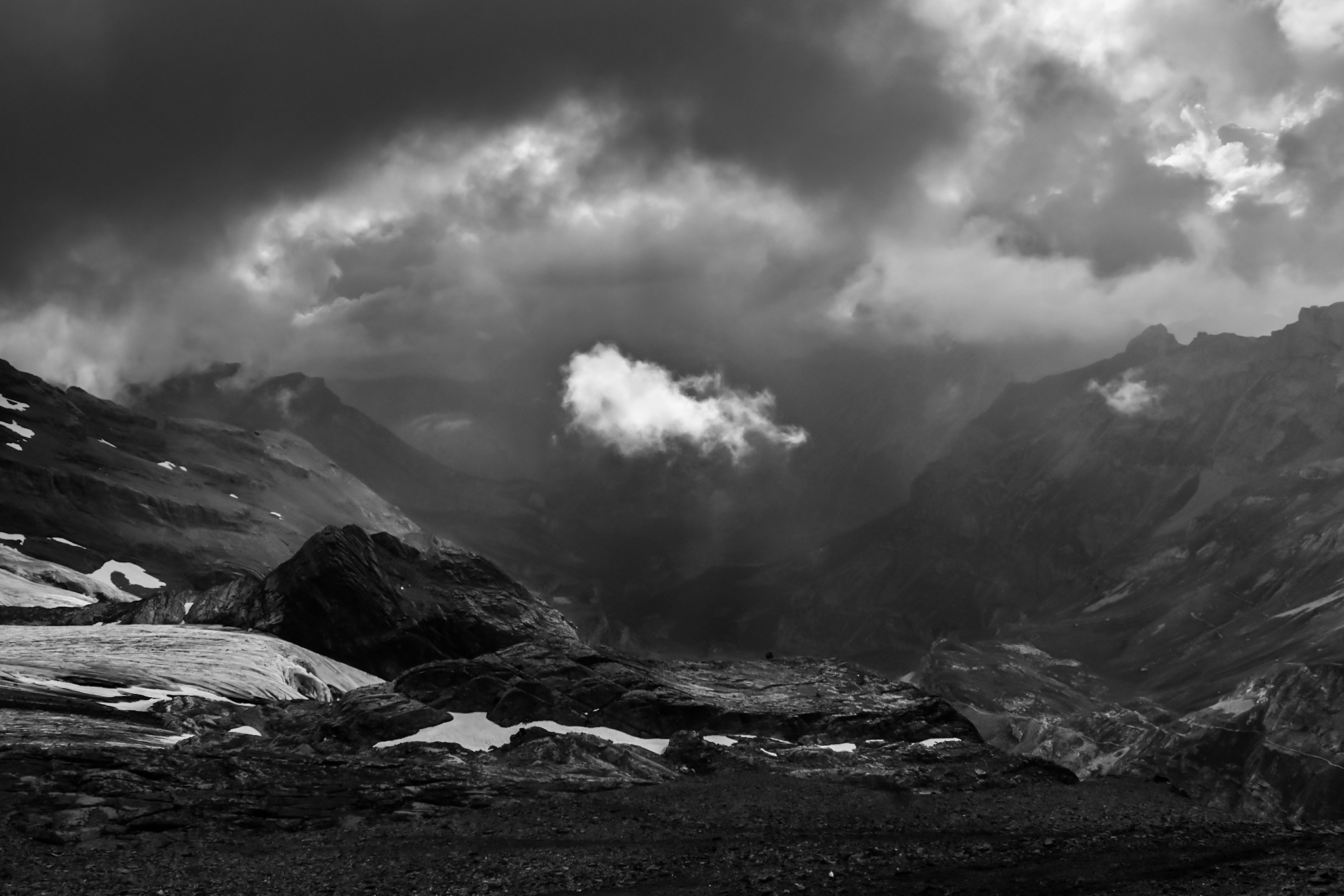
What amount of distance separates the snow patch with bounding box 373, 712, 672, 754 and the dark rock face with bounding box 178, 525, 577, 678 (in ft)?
161

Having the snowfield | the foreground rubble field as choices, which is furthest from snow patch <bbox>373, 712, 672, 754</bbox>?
the snowfield

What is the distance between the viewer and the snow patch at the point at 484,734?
106m

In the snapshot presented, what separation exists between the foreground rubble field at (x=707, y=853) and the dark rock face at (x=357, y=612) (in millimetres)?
87188

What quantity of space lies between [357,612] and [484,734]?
7440 cm

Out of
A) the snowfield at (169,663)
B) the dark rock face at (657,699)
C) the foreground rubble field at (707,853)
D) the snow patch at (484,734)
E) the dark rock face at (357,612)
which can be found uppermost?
the dark rock face at (357,612)

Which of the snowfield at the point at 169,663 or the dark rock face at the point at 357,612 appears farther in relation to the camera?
the dark rock face at the point at 357,612

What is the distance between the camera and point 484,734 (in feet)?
358

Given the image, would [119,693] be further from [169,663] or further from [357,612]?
[357,612]

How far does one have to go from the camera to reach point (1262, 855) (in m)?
71.4

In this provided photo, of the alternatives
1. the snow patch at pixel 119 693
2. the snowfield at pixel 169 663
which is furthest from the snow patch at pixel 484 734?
the snowfield at pixel 169 663

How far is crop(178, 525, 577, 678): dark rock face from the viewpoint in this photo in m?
170

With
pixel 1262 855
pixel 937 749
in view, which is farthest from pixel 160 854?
pixel 937 749

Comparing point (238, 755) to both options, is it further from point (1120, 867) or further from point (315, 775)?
point (1120, 867)

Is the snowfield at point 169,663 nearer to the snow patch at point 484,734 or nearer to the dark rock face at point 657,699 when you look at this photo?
the dark rock face at point 657,699
